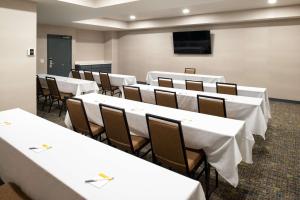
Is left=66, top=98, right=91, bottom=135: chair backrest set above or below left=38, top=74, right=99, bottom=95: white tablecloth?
below

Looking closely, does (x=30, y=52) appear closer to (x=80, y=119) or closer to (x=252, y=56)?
(x=80, y=119)

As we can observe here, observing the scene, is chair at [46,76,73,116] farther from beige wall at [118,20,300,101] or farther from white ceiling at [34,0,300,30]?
beige wall at [118,20,300,101]

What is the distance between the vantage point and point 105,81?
6.69 metres

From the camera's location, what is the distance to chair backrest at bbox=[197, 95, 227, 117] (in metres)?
3.20

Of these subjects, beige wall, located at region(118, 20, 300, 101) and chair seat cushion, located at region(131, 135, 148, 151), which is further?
beige wall, located at region(118, 20, 300, 101)

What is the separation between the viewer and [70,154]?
1.63 meters

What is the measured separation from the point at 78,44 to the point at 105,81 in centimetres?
433

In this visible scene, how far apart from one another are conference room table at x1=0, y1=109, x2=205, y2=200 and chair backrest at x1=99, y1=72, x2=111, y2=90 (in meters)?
4.60

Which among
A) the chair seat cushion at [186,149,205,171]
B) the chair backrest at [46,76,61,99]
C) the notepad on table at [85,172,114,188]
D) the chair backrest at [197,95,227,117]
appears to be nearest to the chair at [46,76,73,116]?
the chair backrest at [46,76,61,99]

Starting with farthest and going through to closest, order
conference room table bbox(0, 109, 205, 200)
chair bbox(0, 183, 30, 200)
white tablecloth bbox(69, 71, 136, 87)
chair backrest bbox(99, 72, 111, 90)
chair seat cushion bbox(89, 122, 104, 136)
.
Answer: chair backrest bbox(99, 72, 111, 90)
white tablecloth bbox(69, 71, 136, 87)
chair seat cushion bbox(89, 122, 104, 136)
chair bbox(0, 183, 30, 200)
conference room table bbox(0, 109, 205, 200)

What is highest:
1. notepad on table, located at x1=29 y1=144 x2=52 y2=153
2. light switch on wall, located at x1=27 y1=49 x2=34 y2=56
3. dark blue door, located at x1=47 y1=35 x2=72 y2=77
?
dark blue door, located at x1=47 y1=35 x2=72 y2=77

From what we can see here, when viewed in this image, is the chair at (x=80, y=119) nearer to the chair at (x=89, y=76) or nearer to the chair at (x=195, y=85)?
the chair at (x=195, y=85)

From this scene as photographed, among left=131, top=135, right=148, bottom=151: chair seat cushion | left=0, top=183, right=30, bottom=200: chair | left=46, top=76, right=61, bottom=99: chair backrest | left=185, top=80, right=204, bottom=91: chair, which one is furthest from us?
left=46, top=76, right=61, bottom=99: chair backrest

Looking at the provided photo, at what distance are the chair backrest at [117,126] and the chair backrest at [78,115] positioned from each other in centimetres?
40
